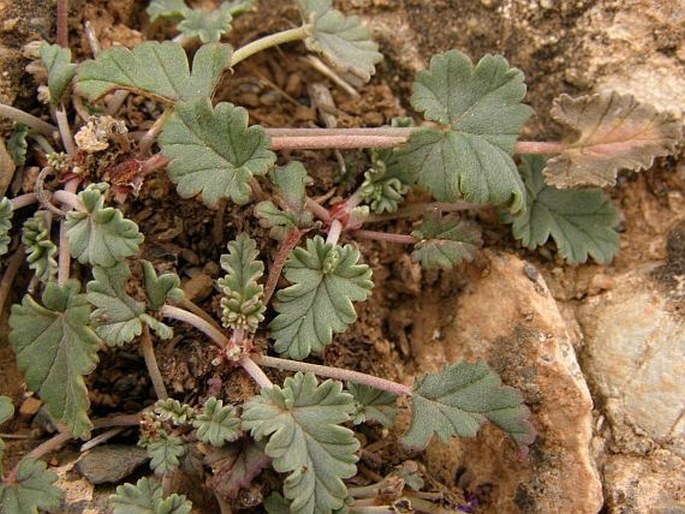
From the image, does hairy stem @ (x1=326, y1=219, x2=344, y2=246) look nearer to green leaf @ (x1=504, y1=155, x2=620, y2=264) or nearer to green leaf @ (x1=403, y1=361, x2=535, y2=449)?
green leaf @ (x1=403, y1=361, x2=535, y2=449)

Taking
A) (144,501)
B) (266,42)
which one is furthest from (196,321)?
(266,42)

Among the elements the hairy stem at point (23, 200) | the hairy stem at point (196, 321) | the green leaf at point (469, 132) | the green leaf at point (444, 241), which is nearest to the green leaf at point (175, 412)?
the hairy stem at point (196, 321)

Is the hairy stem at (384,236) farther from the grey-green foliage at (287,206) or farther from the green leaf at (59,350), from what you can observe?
the green leaf at (59,350)

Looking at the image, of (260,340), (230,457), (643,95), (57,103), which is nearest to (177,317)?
(260,340)

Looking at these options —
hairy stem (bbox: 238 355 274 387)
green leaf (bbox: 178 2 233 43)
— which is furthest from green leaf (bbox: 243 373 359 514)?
green leaf (bbox: 178 2 233 43)

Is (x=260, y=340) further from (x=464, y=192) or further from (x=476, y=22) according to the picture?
(x=476, y=22)

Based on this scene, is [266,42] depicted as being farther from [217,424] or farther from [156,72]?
[217,424]

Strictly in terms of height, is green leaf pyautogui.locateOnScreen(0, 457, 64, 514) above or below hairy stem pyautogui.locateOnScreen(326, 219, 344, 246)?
below
